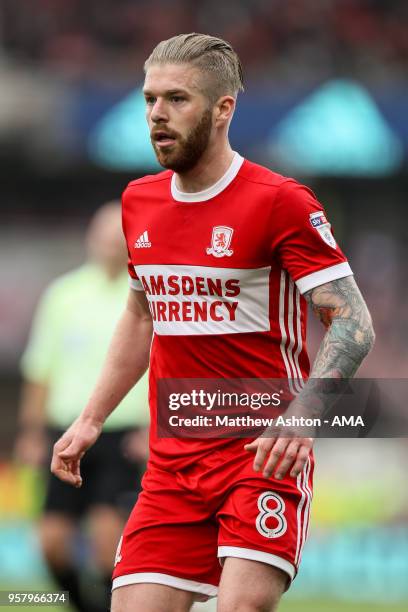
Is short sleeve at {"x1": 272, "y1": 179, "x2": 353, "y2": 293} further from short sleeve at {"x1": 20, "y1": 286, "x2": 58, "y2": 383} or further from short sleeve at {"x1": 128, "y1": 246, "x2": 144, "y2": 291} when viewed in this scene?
short sleeve at {"x1": 20, "y1": 286, "x2": 58, "y2": 383}

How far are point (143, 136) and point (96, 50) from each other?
10.0 feet

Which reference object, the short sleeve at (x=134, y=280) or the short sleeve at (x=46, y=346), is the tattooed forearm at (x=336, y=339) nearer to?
the short sleeve at (x=134, y=280)

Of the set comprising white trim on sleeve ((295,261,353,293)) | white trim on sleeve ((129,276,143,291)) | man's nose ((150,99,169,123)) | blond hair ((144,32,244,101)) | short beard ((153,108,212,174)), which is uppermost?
blond hair ((144,32,244,101))

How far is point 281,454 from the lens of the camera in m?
4.10

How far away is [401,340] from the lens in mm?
15930

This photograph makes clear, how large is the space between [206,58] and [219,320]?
88 cm

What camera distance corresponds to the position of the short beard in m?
4.54

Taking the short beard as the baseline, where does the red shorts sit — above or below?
below

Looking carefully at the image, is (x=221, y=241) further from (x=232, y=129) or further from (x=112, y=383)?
(x=232, y=129)

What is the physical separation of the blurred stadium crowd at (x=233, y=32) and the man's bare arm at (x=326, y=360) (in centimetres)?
1248

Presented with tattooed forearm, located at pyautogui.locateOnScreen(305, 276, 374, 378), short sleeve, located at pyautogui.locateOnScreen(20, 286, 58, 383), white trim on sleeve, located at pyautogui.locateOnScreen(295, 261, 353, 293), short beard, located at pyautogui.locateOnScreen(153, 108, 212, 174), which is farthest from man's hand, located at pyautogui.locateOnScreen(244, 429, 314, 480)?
short sleeve, located at pyautogui.locateOnScreen(20, 286, 58, 383)

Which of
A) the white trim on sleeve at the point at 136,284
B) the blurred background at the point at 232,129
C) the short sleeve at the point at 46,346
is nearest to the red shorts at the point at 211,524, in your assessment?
the white trim on sleeve at the point at 136,284

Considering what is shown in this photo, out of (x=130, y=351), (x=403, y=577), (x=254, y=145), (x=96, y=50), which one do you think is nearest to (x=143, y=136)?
(x=254, y=145)

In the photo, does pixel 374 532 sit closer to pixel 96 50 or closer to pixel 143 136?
pixel 143 136
